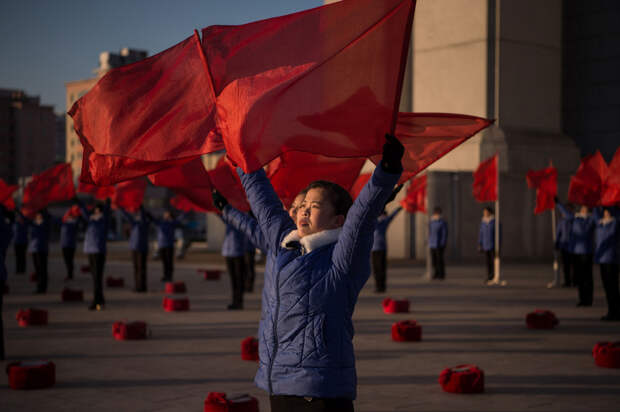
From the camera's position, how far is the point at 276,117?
4453 millimetres

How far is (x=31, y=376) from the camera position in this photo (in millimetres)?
8008

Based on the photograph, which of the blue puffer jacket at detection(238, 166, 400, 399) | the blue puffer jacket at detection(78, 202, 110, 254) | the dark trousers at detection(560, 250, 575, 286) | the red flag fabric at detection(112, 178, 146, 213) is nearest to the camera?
the blue puffer jacket at detection(238, 166, 400, 399)

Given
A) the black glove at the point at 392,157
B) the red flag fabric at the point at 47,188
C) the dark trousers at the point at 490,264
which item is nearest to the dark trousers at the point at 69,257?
the red flag fabric at the point at 47,188

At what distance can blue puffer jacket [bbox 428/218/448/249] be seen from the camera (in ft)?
72.4

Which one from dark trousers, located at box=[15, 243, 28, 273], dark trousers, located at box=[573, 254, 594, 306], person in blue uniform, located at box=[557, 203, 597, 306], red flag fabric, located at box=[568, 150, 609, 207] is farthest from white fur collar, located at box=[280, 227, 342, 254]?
dark trousers, located at box=[15, 243, 28, 273]

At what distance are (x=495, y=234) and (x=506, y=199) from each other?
387 inches

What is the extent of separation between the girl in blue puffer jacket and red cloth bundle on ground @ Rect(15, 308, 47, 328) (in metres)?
9.87

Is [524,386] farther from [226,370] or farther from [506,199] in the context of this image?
[506,199]

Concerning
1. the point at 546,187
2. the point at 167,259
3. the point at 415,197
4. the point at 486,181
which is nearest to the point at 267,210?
the point at 546,187

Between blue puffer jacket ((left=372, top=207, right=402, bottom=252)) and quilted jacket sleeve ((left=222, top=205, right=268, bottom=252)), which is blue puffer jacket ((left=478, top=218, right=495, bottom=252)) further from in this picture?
quilted jacket sleeve ((left=222, top=205, right=268, bottom=252))

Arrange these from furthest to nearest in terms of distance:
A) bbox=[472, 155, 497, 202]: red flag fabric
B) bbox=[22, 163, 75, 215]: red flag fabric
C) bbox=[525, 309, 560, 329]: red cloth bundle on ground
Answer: bbox=[472, 155, 497, 202]: red flag fabric
bbox=[22, 163, 75, 215]: red flag fabric
bbox=[525, 309, 560, 329]: red cloth bundle on ground

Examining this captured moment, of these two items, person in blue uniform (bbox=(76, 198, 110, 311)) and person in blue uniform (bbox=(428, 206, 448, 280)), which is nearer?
person in blue uniform (bbox=(76, 198, 110, 311))

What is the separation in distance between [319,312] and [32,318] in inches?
402

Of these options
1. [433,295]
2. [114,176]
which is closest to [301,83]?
[114,176]
